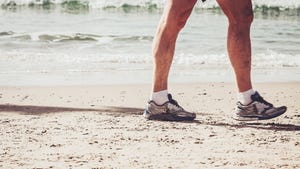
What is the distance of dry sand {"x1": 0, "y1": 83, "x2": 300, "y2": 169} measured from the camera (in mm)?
2939

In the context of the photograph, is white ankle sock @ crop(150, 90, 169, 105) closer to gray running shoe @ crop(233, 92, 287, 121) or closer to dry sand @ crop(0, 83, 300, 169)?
dry sand @ crop(0, 83, 300, 169)

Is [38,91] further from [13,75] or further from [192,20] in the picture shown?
[192,20]

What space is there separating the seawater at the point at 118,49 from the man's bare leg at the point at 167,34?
305 centimetres

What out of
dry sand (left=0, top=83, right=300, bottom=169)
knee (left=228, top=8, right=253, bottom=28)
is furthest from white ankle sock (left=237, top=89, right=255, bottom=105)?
knee (left=228, top=8, right=253, bottom=28)

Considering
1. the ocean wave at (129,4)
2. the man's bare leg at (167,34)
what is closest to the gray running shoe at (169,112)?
the man's bare leg at (167,34)

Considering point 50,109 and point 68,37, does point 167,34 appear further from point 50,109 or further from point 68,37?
point 68,37

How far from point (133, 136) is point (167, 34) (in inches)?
34.4

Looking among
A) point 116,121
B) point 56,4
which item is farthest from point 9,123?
point 56,4

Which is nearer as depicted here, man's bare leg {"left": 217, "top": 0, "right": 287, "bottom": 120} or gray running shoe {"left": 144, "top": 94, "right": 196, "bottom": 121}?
man's bare leg {"left": 217, "top": 0, "right": 287, "bottom": 120}

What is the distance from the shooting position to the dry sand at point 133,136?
9.64 feet

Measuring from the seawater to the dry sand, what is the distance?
81.4 inches

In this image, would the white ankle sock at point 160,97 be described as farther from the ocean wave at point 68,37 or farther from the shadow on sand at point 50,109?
the ocean wave at point 68,37

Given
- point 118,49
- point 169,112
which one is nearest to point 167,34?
point 169,112

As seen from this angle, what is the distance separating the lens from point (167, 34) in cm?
406
